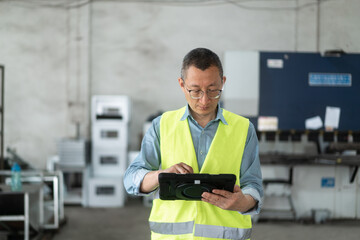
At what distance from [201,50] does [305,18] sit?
5.22 metres

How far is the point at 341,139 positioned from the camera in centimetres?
491

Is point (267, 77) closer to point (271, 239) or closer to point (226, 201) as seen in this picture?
point (271, 239)

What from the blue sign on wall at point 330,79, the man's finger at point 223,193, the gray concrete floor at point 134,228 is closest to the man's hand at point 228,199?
the man's finger at point 223,193

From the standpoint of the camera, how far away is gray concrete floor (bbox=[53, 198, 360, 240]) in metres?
4.20

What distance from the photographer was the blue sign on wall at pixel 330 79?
16.1 feet

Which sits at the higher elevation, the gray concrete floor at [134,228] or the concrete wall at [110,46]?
the concrete wall at [110,46]

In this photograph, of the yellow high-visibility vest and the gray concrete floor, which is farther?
the gray concrete floor

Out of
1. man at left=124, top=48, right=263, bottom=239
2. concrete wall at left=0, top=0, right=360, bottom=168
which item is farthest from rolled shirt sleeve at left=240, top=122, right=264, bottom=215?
concrete wall at left=0, top=0, right=360, bottom=168

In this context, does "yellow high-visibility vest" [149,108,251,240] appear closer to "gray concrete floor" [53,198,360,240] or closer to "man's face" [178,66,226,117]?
"man's face" [178,66,226,117]

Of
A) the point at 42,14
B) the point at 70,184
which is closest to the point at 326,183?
the point at 70,184

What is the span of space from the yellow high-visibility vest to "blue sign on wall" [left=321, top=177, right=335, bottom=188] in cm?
398

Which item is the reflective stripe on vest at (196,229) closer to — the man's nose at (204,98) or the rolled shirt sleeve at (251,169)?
the rolled shirt sleeve at (251,169)

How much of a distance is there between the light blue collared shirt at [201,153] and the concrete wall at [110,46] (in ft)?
15.5

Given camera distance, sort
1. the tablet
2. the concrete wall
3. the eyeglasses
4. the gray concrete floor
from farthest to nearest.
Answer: the concrete wall, the gray concrete floor, the eyeglasses, the tablet
